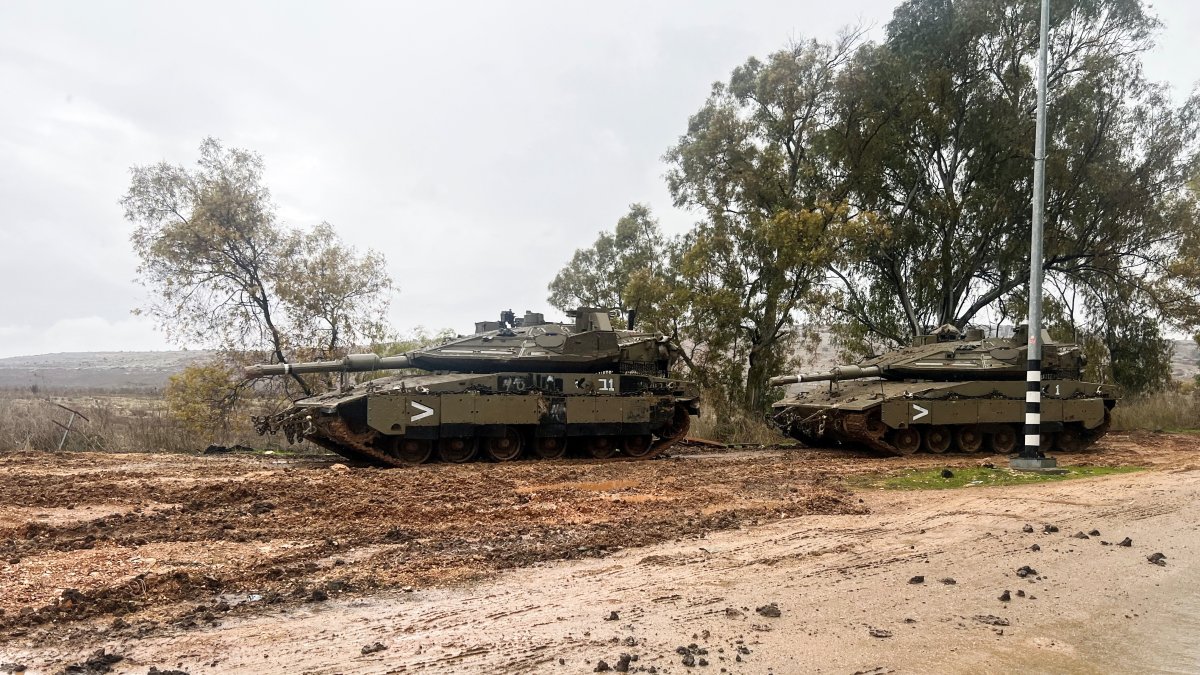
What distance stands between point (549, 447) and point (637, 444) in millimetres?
1802

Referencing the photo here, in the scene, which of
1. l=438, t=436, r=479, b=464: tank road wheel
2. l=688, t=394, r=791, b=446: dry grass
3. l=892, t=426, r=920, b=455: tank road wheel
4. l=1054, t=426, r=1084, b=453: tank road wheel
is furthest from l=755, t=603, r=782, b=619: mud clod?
l=688, t=394, r=791, b=446: dry grass

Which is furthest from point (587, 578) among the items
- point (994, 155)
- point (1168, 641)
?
point (994, 155)

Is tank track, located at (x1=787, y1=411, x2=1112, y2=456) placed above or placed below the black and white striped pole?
below

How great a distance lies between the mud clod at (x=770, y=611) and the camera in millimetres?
4699

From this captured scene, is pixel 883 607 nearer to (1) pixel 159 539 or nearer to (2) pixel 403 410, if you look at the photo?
(1) pixel 159 539

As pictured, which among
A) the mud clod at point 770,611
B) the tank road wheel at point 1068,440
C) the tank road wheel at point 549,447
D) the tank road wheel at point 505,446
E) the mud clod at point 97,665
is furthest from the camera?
Result: the tank road wheel at point 1068,440

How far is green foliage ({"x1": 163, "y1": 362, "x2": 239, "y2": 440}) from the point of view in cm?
1839

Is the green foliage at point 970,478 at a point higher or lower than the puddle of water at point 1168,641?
higher

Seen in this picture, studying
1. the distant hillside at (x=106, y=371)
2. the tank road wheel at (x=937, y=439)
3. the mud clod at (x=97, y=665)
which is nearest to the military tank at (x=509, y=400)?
the tank road wheel at (x=937, y=439)

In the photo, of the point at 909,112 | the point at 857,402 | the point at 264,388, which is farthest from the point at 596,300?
the point at 857,402

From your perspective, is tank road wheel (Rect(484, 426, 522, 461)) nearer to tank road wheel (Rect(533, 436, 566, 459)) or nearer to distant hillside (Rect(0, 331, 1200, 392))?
tank road wheel (Rect(533, 436, 566, 459))

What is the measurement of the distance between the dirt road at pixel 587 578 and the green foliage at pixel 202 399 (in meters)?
8.57

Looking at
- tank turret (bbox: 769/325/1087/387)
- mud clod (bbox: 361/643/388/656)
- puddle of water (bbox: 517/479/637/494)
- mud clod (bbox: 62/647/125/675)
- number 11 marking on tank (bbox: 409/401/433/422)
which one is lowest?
mud clod (bbox: 62/647/125/675)

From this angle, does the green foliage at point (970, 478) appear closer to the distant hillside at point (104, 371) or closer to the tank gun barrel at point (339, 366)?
the tank gun barrel at point (339, 366)
